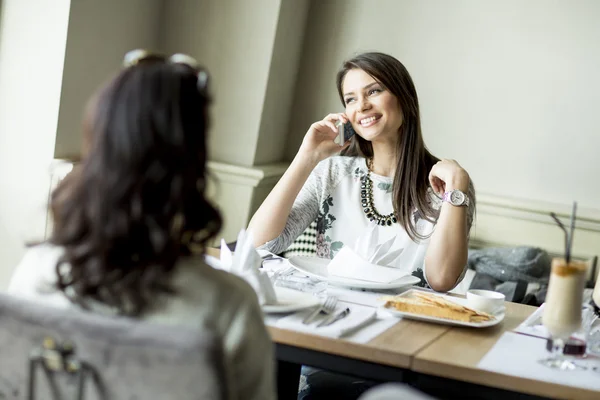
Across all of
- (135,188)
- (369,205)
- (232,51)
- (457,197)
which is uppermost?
(232,51)

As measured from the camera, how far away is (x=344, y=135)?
8.85 ft

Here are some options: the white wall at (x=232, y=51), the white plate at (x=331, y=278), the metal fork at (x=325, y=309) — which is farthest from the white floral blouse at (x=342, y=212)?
the white wall at (x=232, y=51)

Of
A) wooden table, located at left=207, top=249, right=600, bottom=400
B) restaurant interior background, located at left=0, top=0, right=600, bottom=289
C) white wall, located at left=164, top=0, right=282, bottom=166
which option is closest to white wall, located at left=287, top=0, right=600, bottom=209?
restaurant interior background, located at left=0, top=0, right=600, bottom=289

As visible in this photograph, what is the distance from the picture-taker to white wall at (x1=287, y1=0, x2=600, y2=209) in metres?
3.54

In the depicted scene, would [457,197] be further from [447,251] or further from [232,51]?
[232,51]

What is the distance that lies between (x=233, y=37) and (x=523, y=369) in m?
2.35

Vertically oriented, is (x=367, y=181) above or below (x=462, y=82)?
below

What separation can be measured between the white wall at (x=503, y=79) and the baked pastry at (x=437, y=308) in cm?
186

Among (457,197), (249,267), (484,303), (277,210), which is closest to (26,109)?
(277,210)

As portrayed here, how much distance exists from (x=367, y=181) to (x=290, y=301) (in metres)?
0.93

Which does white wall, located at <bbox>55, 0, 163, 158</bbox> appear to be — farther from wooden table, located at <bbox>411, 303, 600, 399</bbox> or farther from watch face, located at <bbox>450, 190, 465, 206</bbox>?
wooden table, located at <bbox>411, 303, 600, 399</bbox>

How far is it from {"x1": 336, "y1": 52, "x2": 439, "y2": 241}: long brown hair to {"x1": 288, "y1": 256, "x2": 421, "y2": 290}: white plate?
41 cm

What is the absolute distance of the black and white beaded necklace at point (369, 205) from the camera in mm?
2562

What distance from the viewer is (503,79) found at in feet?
11.9
